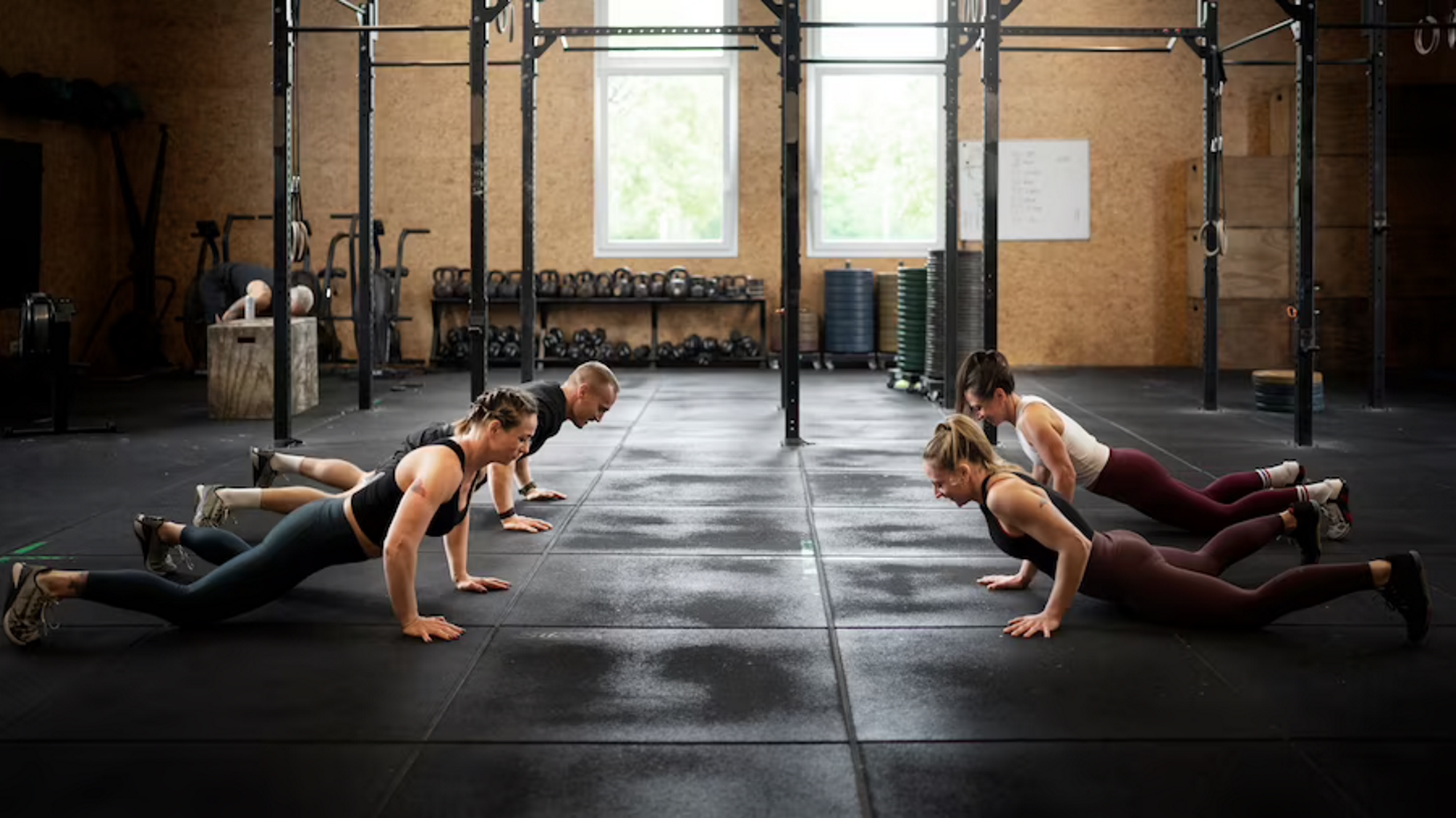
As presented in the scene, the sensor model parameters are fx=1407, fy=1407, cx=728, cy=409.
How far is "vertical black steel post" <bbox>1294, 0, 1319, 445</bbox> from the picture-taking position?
7410 mm

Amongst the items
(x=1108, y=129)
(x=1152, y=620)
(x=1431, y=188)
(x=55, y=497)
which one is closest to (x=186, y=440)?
(x=55, y=497)

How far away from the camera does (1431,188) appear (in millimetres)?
12039

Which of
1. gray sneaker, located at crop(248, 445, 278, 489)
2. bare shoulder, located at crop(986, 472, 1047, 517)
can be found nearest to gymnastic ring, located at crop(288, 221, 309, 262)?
gray sneaker, located at crop(248, 445, 278, 489)

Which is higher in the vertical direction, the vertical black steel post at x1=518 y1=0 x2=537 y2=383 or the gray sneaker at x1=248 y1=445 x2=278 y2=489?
the vertical black steel post at x1=518 y1=0 x2=537 y2=383

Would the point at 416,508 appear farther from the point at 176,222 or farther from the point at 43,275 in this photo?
the point at 176,222

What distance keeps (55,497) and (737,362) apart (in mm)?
7685

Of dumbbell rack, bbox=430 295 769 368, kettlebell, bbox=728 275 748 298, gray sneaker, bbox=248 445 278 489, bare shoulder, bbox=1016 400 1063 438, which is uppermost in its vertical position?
kettlebell, bbox=728 275 748 298

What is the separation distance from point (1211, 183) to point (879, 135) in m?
4.49

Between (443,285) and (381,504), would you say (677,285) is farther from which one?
(381,504)

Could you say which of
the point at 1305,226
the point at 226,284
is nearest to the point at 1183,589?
the point at 1305,226

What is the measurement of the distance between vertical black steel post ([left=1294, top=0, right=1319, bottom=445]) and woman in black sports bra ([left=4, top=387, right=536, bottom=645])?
5.15m

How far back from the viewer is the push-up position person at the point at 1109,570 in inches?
137

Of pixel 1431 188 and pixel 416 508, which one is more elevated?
pixel 1431 188

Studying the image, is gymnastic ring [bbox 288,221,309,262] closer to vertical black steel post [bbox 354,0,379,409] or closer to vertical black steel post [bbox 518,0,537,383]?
vertical black steel post [bbox 354,0,379,409]
